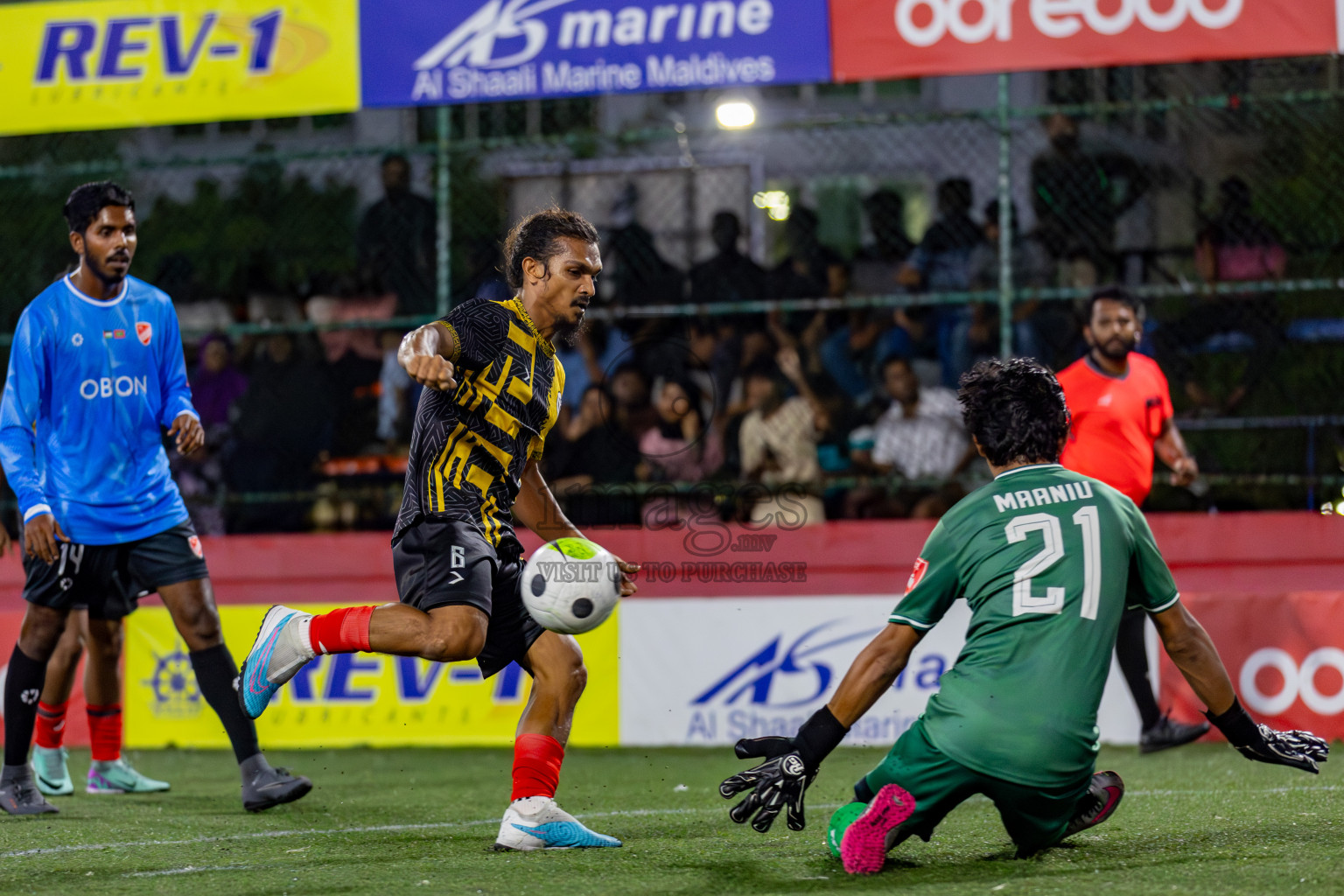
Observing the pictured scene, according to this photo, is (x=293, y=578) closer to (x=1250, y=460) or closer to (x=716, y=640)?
(x=716, y=640)

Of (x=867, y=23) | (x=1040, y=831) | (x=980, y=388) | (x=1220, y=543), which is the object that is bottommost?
(x=1040, y=831)

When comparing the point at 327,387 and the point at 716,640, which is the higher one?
the point at 327,387

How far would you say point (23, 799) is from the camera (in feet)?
18.6

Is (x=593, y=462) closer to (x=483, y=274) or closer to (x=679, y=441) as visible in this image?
(x=679, y=441)

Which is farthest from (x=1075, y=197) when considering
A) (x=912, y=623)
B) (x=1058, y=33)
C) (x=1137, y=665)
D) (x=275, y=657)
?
(x=275, y=657)

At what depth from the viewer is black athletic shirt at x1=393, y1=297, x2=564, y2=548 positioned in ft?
15.1

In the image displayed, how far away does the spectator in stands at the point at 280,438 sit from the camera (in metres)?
9.69

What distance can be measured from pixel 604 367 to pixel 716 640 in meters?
2.45

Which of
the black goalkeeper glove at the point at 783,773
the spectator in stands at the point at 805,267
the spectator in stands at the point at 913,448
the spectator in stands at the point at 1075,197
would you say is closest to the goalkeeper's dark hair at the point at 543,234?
the black goalkeeper glove at the point at 783,773

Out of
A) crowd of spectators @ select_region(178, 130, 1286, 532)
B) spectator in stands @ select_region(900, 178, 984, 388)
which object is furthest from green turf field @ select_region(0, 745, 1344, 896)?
spectator in stands @ select_region(900, 178, 984, 388)

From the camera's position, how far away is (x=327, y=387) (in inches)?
389

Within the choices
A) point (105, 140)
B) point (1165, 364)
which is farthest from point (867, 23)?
point (105, 140)

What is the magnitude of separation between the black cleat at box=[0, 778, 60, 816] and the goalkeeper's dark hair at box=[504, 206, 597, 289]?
2.77 metres

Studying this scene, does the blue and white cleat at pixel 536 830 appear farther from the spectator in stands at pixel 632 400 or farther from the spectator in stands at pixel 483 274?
the spectator in stands at pixel 483 274
